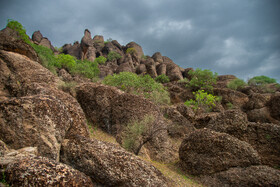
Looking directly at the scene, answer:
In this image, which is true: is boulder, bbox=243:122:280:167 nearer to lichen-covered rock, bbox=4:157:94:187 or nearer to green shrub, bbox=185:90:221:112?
green shrub, bbox=185:90:221:112

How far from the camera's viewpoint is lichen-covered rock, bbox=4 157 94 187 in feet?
19.7

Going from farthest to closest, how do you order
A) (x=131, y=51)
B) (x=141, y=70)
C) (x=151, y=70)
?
(x=131, y=51)
(x=151, y=70)
(x=141, y=70)

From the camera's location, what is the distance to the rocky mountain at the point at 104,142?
7.78 m

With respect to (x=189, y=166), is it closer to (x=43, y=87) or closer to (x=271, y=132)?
(x=271, y=132)

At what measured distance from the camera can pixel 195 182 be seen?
15.1 m

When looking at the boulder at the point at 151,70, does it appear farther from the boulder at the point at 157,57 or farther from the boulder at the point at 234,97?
the boulder at the point at 234,97

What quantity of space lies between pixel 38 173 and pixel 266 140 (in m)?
21.4

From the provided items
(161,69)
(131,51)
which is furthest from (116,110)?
(131,51)

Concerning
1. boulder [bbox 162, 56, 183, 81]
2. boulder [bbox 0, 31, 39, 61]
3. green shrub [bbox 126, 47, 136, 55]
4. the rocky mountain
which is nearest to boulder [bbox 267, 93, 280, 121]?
the rocky mountain

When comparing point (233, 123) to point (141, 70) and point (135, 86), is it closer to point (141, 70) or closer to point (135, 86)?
point (135, 86)

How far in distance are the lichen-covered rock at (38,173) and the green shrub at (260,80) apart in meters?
67.4

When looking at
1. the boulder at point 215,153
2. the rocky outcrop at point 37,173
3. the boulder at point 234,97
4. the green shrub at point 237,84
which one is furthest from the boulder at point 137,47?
the rocky outcrop at point 37,173

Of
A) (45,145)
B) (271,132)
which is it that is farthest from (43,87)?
(271,132)

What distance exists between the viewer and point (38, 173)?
6.26 metres
